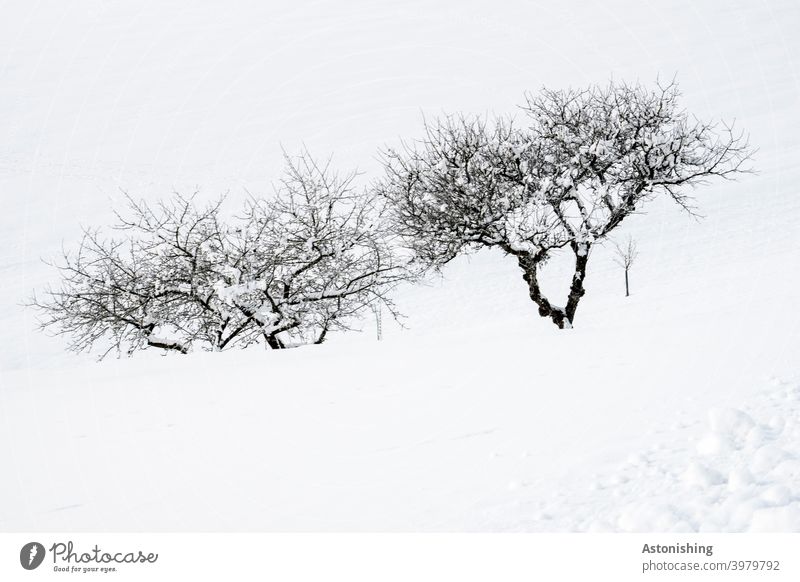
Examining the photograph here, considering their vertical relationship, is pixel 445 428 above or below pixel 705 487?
above

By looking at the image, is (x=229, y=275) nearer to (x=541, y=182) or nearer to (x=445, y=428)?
(x=541, y=182)

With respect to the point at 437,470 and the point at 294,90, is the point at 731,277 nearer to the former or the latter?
the point at 437,470

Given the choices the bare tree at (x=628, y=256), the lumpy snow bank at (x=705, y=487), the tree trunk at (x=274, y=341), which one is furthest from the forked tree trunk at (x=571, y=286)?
the bare tree at (x=628, y=256)

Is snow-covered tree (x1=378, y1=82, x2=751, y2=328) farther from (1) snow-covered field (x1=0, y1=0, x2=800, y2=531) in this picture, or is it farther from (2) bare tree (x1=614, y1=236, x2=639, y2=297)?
(2) bare tree (x1=614, y1=236, x2=639, y2=297)

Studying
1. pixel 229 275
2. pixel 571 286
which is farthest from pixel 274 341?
pixel 571 286

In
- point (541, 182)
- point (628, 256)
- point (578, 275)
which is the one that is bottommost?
point (578, 275)

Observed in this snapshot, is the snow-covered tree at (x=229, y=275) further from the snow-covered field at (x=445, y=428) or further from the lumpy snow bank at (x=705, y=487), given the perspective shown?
the lumpy snow bank at (x=705, y=487)

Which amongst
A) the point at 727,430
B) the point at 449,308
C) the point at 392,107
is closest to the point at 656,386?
the point at 727,430

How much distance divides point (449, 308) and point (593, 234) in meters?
17.1

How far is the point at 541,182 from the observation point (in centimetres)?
1338

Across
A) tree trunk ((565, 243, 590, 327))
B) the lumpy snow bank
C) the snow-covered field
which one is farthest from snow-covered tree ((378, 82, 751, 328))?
the lumpy snow bank

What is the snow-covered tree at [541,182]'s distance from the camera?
1265 centimetres

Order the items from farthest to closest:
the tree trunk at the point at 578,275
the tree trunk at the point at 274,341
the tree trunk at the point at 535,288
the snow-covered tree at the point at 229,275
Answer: the tree trunk at the point at 274,341
the tree trunk at the point at 578,275
the tree trunk at the point at 535,288
the snow-covered tree at the point at 229,275

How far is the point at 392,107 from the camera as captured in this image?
6575cm
